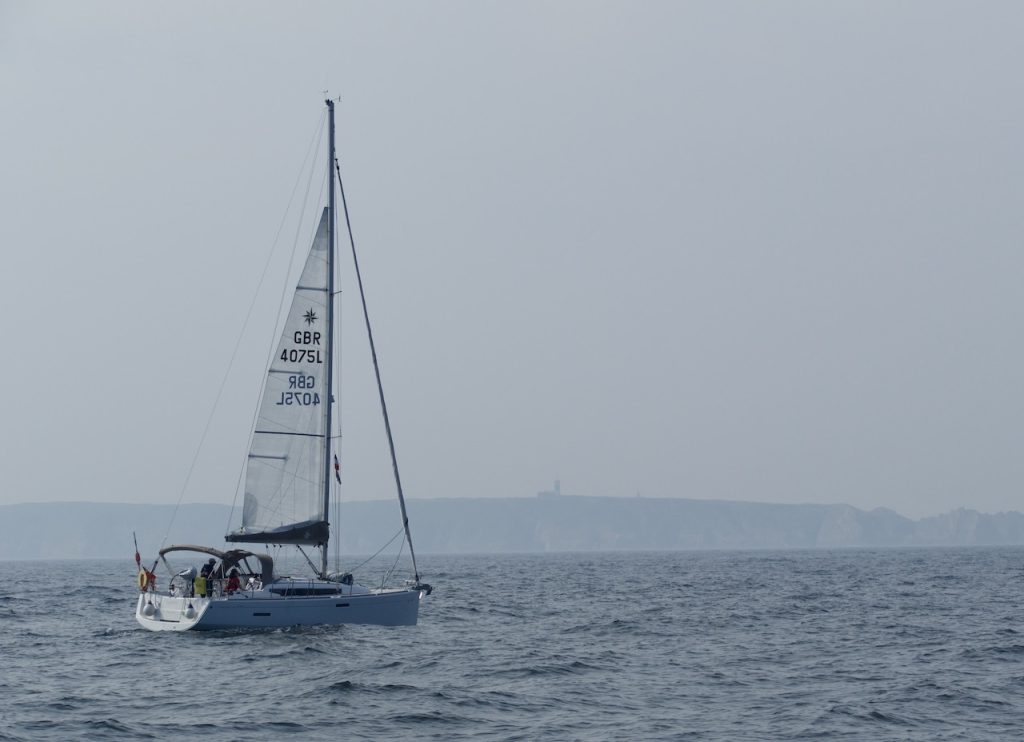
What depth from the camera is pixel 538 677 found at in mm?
31109

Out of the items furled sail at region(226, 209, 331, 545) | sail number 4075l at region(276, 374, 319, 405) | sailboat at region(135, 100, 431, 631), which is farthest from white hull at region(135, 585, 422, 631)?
sail number 4075l at region(276, 374, 319, 405)

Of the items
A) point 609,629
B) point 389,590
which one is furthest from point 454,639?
point 609,629

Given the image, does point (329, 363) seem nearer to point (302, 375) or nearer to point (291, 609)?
point (302, 375)

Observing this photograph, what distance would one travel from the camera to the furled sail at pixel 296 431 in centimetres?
3891

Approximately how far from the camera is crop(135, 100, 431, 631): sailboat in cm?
3794

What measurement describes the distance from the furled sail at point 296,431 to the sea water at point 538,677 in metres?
3.29

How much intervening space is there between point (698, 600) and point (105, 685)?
3467 centimetres

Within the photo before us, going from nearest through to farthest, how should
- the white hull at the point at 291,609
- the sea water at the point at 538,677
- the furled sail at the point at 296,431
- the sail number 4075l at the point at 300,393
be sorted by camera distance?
the sea water at the point at 538,677
the white hull at the point at 291,609
the furled sail at the point at 296,431
the sail number 4075l at the point at 300,393

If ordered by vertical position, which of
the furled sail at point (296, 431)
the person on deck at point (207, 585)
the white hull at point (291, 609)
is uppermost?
the furled sail at point (296, 431)

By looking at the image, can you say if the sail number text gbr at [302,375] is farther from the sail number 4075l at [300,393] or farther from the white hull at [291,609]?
the white hull at [291,609]

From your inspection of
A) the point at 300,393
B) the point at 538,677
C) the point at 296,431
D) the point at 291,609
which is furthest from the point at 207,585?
the point at 538,677

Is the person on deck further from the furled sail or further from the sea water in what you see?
the furled sail

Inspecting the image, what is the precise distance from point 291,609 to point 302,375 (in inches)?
280

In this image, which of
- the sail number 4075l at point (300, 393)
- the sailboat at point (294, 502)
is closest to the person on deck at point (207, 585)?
Answer: the sailboat at point (294, 502)
